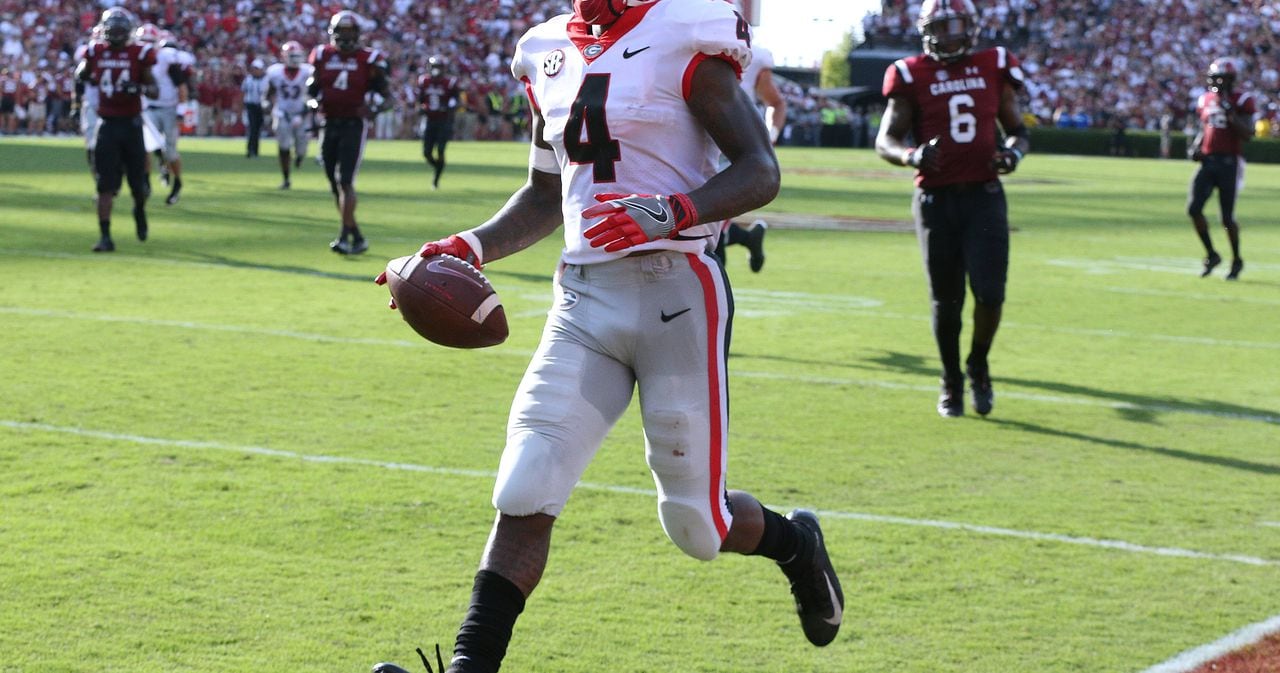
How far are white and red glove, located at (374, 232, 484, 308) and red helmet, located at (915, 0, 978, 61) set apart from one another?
14.0 feet

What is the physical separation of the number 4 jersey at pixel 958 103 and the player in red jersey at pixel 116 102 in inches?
293

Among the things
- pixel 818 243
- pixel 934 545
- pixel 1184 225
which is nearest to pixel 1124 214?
pixel 1184 225

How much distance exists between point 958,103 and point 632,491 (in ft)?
9.24

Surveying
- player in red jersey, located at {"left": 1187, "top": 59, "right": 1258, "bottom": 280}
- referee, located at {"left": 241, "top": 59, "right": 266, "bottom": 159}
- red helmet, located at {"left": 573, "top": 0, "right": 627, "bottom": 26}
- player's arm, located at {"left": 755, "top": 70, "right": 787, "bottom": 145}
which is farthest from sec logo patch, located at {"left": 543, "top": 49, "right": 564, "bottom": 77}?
referee, located at {"left": 241, "top": 59, "right": 266, "bottom": 159}

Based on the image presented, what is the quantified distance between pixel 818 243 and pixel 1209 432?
9090 millimetres

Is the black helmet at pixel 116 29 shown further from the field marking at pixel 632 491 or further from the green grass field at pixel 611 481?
the field marking at pixel 632 491

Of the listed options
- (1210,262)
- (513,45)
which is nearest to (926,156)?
(1210,262)

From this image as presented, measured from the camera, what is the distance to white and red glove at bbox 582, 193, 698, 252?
3.50m

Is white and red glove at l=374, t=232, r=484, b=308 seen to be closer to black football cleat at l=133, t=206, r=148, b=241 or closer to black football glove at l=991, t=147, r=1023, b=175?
black football glove at l=991, t=147, r=1023, b=175

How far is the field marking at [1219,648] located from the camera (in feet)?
14.1

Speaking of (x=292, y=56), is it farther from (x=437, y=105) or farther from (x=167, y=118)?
(x=167, y=118)

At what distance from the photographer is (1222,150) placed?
14.4m

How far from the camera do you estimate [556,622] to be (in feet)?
15.1

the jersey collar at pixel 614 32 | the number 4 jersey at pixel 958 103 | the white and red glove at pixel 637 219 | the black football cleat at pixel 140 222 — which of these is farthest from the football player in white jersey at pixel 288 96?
the white and red glove at pixel 637 219
